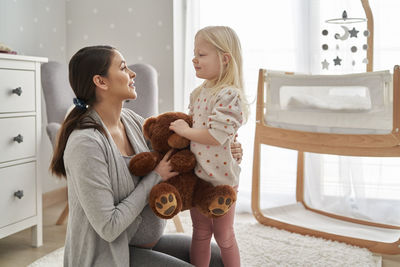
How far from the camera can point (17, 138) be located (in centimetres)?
201

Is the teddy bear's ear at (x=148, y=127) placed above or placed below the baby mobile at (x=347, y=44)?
below

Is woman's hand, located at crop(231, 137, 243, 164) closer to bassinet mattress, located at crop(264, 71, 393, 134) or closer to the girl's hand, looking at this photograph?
the girl's hand

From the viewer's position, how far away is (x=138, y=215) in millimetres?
1223

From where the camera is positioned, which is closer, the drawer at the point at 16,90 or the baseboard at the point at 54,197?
the drawer at the point at 16,90

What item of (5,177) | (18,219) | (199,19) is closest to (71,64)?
(5,177)

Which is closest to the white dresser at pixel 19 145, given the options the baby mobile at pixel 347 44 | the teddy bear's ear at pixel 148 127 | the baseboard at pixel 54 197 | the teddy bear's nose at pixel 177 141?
the baseboard at pixel 54 197

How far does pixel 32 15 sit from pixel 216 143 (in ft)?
6.70

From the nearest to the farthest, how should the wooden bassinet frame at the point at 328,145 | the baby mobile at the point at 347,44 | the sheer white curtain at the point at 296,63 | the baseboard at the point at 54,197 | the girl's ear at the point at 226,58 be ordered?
the girl's ear at the point at 226,58 → the wooden bassinet frame at the point at 328,145 → the baby mobile at the point at 347,44 → the sheer white curtain at the point at 296,63 → the baseboard at the point at 54,197

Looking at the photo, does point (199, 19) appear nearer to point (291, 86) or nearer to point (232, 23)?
point (232, 23)

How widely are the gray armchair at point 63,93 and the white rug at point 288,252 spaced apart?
0.43 meters

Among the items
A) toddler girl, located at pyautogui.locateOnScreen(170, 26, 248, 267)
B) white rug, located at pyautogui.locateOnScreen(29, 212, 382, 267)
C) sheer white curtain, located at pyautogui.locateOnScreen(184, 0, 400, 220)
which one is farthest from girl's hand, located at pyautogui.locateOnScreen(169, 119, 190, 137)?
sheer white curtain, located at pyautogui.locateOnScreen(184, 0, 400, 220)

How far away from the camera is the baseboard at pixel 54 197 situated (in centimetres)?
289

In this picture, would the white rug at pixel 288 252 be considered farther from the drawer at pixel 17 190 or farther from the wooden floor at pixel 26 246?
the drawer at pixel 17 190

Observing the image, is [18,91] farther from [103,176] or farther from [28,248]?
[103,176]
